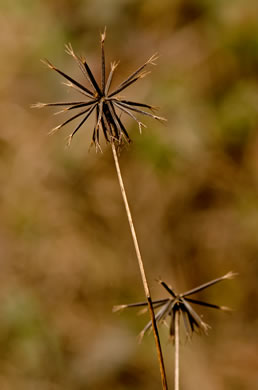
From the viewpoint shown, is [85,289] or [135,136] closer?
[135,136]

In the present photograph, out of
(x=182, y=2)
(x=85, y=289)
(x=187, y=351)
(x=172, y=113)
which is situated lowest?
(x=187, y=351)

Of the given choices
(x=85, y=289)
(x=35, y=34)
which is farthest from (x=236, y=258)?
(x=35, y=34)

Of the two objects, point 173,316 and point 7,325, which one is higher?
point 7,325

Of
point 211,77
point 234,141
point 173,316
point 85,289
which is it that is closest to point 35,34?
point 211,77

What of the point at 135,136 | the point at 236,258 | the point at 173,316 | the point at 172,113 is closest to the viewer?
the point at 173,316

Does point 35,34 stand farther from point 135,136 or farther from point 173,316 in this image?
point 173,316

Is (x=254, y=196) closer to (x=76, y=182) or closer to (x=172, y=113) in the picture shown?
(x=172, y=113)

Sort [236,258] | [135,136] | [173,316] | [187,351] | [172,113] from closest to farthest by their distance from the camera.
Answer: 1. [173,316]
2. [135,136]
3. [172,113]
4. [187,351]
5. [236,258]
